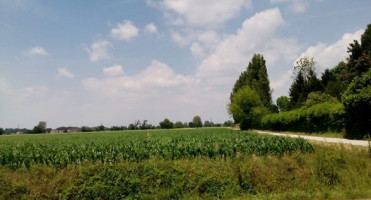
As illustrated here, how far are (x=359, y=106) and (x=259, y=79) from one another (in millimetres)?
53334

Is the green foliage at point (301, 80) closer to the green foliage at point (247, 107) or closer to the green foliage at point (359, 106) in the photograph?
the green foliage at point (247, 107)

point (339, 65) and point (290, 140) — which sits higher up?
point (339, 65)

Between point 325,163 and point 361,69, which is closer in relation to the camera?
point 325,163

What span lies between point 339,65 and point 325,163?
6615 centimetres

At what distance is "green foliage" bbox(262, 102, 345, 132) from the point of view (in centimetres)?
2647

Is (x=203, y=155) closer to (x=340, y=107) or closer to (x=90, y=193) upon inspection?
(x=90, y=193)

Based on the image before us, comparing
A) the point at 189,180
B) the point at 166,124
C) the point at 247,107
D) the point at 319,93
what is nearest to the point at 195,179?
the point at 189,180

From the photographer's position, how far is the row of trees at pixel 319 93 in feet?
73.5

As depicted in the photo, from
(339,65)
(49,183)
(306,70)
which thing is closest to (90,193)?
(49,183)

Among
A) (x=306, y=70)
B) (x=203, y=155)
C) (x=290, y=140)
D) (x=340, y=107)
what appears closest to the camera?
(x=203, y=155)

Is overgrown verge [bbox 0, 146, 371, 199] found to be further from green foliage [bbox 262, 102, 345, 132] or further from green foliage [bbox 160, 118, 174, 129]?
green foliage [bbox 160, 118, 174, 129]

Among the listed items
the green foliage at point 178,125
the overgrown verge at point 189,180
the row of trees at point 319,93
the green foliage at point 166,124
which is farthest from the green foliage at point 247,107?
the green foliage at point 178,125

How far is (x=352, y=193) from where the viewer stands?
800 cm

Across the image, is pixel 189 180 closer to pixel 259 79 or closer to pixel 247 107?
pixel 247 107
